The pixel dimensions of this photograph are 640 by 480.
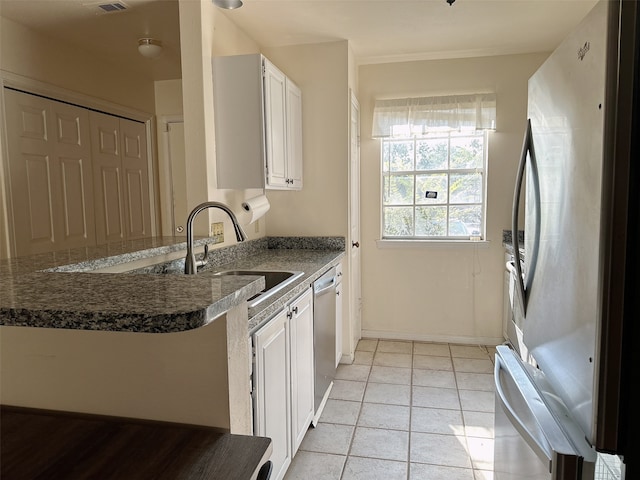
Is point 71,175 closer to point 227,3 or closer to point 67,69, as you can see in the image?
point 67,69

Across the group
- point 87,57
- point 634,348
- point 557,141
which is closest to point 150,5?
point 87,57

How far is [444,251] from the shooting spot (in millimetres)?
3801

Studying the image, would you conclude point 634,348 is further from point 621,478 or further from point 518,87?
point 518,87

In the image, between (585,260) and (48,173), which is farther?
(48,173)

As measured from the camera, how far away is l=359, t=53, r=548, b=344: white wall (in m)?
3.56

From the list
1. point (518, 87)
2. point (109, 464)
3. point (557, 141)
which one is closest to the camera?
point (109, 464)

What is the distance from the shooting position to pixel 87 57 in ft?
10.8

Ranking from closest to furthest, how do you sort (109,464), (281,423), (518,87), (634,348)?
(109,464), (634,348), (281,423), (518,87)

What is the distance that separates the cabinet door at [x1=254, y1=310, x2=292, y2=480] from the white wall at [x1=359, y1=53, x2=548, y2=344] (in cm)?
217

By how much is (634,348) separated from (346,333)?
256cm

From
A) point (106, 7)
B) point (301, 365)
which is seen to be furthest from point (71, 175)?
point (301, 365)

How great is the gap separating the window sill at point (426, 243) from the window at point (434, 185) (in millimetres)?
70

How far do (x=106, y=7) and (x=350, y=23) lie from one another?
1.49 m

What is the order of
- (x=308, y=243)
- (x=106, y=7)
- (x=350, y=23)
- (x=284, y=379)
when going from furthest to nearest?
(x=308, y=243) → (x=350, y=23) → (x=106, y=7) → (x=284, y=379)
